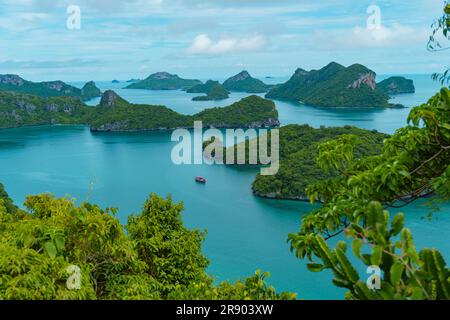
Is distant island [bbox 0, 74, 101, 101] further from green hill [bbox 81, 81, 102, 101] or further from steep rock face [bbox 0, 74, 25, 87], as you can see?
green hill [bbox 81, 81, 102, 101]

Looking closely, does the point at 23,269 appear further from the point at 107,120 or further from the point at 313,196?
the point at 107,120

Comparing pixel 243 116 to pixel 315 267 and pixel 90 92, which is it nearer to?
pixel 315 267

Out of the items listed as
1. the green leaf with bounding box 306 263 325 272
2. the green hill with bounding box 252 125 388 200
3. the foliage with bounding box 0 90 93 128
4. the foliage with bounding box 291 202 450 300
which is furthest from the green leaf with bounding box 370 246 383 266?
the foliage with bounding box 0 90 93 128

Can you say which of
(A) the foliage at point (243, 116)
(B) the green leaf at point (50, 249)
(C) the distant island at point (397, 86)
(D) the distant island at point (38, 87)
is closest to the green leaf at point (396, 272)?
(B) the green leaf at point (50, 249)

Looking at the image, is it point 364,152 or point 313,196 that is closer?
point 313,196

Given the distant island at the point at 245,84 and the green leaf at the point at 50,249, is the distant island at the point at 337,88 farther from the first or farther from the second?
the green leaf at the point at 50,249
